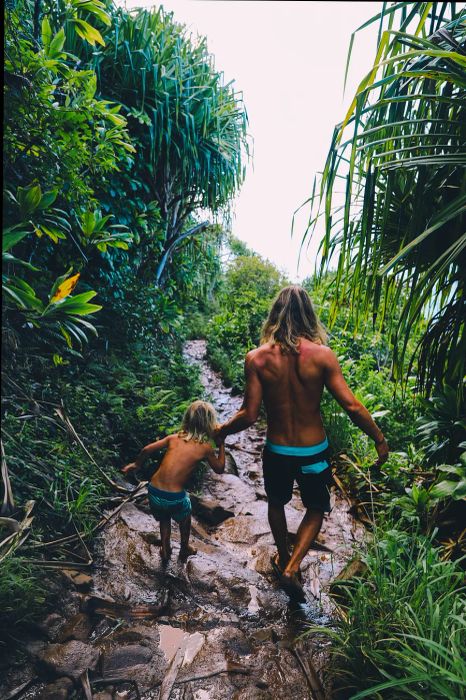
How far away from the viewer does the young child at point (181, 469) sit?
2.46m

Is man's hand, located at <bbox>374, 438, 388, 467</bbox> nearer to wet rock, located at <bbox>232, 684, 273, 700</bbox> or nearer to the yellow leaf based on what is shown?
wet rock, located at <bbox>232, 684, 273, 700</bbox>

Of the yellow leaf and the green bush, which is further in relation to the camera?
the yellow leaf

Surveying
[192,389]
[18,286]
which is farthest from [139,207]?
[18,286]

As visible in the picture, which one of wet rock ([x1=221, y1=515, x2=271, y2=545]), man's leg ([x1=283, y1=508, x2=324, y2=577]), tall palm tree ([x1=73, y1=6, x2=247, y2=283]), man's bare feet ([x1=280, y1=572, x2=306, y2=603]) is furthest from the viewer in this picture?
tall palm tree ([x1=73, y1=6, x2=247, y2=283])

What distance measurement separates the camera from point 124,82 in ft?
13.9

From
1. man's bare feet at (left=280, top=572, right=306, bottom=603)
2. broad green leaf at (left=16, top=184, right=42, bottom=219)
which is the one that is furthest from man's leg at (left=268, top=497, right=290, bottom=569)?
broad green leaf at (left=16, top=184, right=42, bottom=219)

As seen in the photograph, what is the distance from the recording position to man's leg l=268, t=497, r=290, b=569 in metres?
2.32

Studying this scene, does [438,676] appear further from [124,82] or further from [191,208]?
[191,208]

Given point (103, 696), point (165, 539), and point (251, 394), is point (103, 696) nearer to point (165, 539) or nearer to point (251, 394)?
point (165, 539)

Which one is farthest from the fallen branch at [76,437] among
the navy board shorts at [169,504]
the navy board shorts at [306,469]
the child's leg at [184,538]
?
the navy board shorts at [306,469]

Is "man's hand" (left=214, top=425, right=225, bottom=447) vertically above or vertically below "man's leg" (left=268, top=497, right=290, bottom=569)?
above

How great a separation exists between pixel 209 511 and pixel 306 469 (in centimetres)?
136

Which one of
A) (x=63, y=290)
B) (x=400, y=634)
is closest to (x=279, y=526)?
(x=400, y=634)

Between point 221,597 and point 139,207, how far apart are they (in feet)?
13.7
